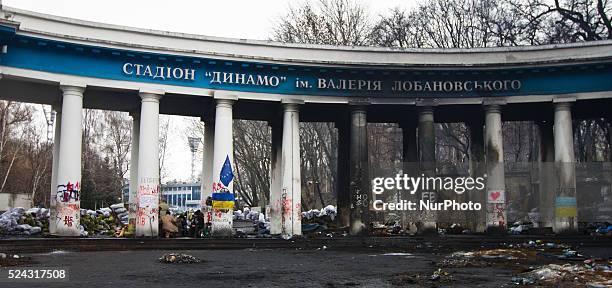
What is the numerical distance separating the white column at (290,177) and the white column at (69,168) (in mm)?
7507

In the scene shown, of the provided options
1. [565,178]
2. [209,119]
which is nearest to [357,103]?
[209,119]

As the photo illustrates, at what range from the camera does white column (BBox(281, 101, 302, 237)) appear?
76.7ft

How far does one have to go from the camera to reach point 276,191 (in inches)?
1016

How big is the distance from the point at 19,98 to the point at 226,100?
8.03 metres

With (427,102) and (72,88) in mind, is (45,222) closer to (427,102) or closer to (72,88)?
(72,88)

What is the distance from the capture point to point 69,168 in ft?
67.0

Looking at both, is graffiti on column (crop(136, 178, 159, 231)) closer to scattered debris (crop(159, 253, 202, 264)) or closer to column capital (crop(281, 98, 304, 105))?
column capital (crop(281, 98, 304, 105))

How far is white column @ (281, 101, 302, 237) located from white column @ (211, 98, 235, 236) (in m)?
2.16

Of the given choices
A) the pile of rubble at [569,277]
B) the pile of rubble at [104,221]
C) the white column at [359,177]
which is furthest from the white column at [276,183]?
the pile of rubble at [569,277]

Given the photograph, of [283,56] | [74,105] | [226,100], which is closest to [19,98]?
[74,105]

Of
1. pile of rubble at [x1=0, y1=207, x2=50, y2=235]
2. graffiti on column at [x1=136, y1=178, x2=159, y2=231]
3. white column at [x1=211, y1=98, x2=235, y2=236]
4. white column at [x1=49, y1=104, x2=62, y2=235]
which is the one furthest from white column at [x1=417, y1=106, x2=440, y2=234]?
pile of rubble at [x1=0, y1=207, x2=50, y2=235]

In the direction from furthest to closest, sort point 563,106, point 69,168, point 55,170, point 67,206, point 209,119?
point 209,119, point 563,106, point 55,170, point 69,168, point 67,206

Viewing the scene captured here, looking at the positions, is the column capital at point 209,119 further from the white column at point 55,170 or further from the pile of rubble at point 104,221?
the white column at point 55,170

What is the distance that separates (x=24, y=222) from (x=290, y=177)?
11467 millimetres
